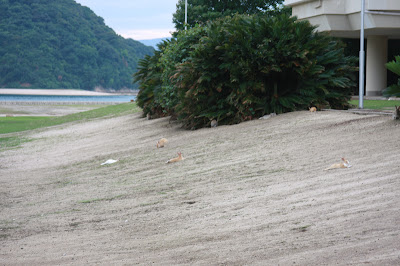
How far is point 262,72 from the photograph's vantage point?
43.2ft

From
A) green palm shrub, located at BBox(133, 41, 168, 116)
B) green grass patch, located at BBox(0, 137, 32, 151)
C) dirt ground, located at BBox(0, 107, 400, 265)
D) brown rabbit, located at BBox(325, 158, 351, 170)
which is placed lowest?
green grass patch, located at BBox(0, 137, 32, 151)

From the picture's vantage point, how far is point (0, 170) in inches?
518

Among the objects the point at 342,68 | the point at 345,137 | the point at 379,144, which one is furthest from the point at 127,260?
the point at 342,68

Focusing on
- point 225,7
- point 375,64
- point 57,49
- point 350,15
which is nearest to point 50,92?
point 57,49

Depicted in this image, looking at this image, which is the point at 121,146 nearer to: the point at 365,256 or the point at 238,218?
the point at 238,218

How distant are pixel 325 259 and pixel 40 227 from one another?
429 centimetres

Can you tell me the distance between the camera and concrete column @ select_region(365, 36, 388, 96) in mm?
29109

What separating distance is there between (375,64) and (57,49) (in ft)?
358

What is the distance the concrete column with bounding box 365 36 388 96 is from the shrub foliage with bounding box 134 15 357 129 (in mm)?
15728

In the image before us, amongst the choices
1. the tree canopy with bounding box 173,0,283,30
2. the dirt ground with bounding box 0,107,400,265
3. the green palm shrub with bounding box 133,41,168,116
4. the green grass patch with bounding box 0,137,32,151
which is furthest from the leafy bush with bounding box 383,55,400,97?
the tree canopy with bounding box 173,0,283,30

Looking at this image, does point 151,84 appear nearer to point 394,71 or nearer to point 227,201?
point 394,71

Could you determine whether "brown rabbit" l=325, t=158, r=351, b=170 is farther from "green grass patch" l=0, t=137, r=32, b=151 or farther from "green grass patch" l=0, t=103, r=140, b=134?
"green grass patch" l=0, t=103, r=140, b=134

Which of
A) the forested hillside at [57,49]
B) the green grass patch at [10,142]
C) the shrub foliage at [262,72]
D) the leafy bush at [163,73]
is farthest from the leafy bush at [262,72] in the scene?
the forested hillside at [57,49]

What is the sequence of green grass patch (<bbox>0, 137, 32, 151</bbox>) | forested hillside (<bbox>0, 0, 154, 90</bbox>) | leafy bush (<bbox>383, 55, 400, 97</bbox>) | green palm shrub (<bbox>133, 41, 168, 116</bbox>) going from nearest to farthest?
1. leafy bush (<bbox>383, 55, 400, 97</bbox>)
2. green grass patch (<bbox>0, 137, 32, 151</bbox>)
3. green palm shrub (<bbox>133, 41, 168, 116</bbox>)
4. forested hillside (<bbox>0, 0, 154, 90</bbox>)
